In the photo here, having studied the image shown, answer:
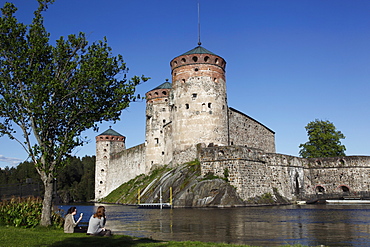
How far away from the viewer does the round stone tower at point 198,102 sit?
3450 centimetres

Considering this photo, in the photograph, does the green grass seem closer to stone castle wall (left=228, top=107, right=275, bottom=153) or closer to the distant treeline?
stone castle wall (left=228, top=107, right=275, bottom=153)

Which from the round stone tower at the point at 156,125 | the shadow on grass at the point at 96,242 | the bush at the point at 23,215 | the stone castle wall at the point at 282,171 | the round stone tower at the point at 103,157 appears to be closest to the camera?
the shadow on grass at the point at 96,242

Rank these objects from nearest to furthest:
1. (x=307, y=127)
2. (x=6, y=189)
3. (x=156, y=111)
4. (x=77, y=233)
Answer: (x=77, y=233) → (x=6, y=189) → (x=156, y=111) → (x=307, y=127)

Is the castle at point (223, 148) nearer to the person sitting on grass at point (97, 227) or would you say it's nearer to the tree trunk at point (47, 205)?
the tree trunk at point (47, 205)

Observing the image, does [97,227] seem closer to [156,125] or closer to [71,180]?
[156,125]

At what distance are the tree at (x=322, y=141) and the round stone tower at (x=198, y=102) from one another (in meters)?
18.4

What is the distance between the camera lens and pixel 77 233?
1016 centimetres

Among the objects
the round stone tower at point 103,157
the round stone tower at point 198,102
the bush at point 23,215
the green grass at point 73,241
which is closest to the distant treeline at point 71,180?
the round stone tower at point 103,157

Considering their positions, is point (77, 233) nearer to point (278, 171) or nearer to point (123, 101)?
point (123, 101)

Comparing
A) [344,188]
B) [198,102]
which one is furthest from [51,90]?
[344,188]

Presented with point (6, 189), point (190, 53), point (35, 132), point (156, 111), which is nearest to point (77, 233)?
point (35, 132)

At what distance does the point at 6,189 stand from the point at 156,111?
27321 millimetres

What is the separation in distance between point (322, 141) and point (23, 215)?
42786 mm

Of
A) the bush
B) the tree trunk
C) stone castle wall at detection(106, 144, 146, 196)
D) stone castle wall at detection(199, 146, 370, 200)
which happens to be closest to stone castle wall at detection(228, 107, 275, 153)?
stone castle wall at detection(199, 146, 370, 200)
